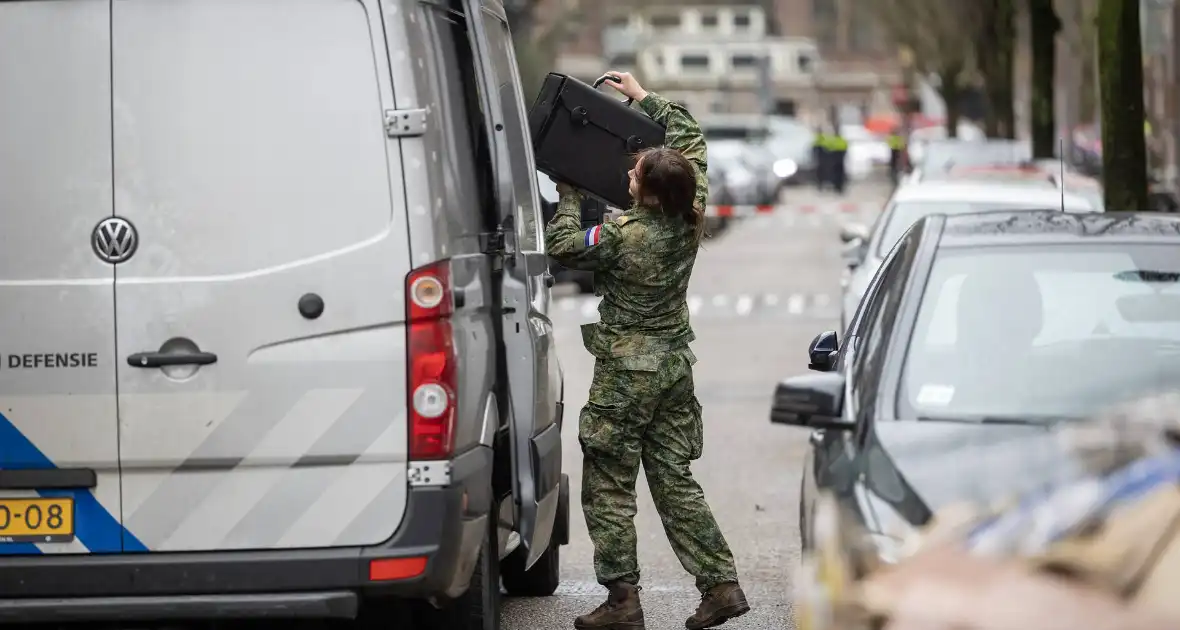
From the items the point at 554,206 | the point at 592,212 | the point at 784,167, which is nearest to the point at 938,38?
the point at 784,167

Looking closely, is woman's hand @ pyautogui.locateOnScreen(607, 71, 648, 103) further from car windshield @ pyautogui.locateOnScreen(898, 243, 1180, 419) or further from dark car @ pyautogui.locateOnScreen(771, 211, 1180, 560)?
car windshield @ pyautogui.locateOnScreen(898, 243, 1180, 419)

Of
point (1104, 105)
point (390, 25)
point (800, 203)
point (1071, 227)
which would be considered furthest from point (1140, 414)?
point (800, 203)

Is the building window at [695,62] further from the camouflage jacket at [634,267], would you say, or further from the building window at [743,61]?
the camouflage jacket at [634,267]

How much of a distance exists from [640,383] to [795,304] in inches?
628

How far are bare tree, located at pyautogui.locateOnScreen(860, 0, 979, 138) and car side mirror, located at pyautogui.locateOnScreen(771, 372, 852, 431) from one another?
1631 inches

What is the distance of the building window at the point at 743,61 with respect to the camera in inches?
5281

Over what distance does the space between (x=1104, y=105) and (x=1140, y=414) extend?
9.26 m

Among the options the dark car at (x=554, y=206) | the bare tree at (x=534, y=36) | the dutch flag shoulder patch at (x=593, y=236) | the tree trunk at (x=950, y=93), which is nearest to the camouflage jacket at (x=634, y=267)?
the dutch flag shoulder patch at (x=593, y=236)

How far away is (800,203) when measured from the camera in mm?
53094

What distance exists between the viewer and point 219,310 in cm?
537

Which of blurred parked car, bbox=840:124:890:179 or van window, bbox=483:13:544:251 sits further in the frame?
blurred parked car, bbox=840:124:890:179

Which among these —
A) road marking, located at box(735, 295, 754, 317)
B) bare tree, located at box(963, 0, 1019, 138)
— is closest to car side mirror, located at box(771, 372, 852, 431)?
road marking, located at box(735, 295, 754, 317)

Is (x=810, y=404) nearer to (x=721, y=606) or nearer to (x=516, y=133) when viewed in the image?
(x=721, y=606)

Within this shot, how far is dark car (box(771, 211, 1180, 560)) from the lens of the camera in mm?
4945
